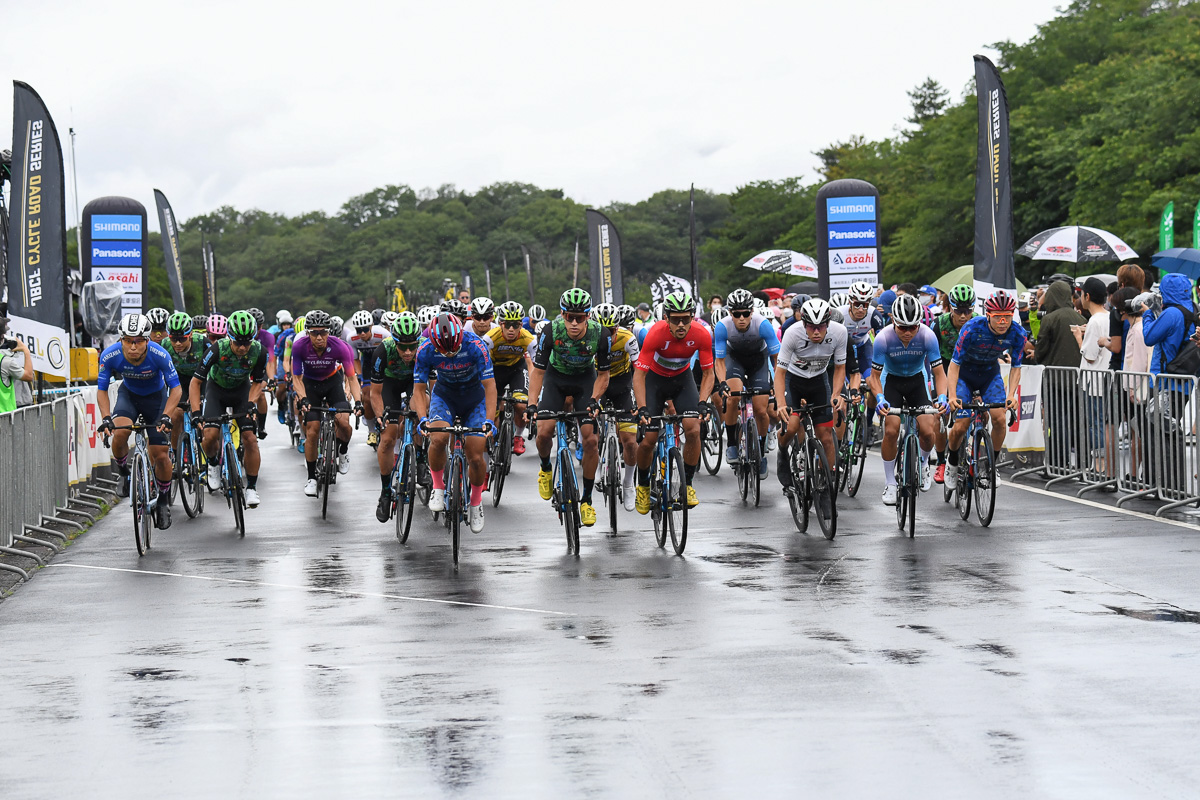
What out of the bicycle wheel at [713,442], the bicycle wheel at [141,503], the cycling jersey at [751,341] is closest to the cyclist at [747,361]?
the cycling jersey at [751,341]

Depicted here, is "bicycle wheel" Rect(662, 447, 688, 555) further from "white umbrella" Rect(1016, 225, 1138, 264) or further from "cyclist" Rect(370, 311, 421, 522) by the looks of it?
"white umbrella" Rect(1016, 225, 1138, 264)

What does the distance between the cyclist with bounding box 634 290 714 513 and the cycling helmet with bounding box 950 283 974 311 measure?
248 centimetres

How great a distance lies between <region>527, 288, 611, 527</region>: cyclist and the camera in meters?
12.6

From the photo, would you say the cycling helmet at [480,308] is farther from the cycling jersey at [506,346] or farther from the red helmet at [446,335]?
the cycling jersey at [506,346]

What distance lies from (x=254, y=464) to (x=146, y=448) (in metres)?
1.97

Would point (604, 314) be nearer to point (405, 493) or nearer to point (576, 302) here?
point (576, 302)

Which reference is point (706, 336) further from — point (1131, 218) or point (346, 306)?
point (346, 306)

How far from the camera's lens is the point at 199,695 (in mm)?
7504

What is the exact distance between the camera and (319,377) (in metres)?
15.8

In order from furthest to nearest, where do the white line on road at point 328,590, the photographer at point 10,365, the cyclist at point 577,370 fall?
the photographer at point 10,365 < the cyclist at point 577,370 < the white line on road at point 328,590

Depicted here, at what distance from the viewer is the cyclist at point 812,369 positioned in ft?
43.2

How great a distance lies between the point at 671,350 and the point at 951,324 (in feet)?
11.0

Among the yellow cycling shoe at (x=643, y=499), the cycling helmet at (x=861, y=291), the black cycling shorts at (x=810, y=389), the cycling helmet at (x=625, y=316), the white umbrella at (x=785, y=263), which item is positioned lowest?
the yellow cycling shoe at (x=643, y=499)

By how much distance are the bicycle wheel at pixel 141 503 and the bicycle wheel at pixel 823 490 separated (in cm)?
518
